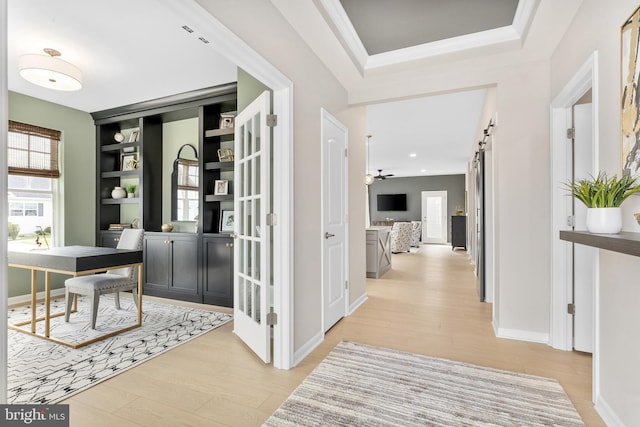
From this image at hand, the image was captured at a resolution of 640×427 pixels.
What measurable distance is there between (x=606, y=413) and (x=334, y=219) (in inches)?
88.7

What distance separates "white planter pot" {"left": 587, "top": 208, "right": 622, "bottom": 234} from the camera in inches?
57.0

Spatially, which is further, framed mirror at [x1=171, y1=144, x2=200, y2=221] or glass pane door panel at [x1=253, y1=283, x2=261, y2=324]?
framed mirror at [x1=171, y1=144, x2=200, y2=221]

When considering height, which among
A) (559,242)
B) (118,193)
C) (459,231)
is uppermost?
(118,193)

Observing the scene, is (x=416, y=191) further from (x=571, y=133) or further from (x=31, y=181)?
(x=31, y=181)

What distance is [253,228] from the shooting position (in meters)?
2.49

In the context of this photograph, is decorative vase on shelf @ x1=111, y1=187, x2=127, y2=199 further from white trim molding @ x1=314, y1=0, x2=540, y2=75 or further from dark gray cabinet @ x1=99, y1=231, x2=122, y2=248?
white trim molding @ x1=314, y1=0, x2=540, y2=75

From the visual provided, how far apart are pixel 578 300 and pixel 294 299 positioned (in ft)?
7.49

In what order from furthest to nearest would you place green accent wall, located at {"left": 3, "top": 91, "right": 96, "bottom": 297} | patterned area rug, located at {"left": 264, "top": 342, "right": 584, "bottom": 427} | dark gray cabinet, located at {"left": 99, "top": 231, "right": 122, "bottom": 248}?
dark gray cabinet, located at {"left": 99, "top": 231, "right": 122, "bottom": 248} → green accent wall, located at {"left": 3, "top": 91, "right": 96, "bottom": 297} → patterned area rug, located at {"left": 264, "top": 342, "right": 584, "bottom": 427}

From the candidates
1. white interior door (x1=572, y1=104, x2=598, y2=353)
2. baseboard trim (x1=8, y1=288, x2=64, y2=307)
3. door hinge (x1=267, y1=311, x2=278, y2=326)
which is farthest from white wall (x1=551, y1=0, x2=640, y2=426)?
baseboard trim (x1=8, y1=288, x2=64, y2=307)

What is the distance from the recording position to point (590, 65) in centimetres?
186

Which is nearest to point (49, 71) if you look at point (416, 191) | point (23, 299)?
point (23, 299)

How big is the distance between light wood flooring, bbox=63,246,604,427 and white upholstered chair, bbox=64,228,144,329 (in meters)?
1.05

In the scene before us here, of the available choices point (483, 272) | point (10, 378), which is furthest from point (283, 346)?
point (483, 272)

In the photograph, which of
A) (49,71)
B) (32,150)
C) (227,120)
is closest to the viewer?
(49,71)
